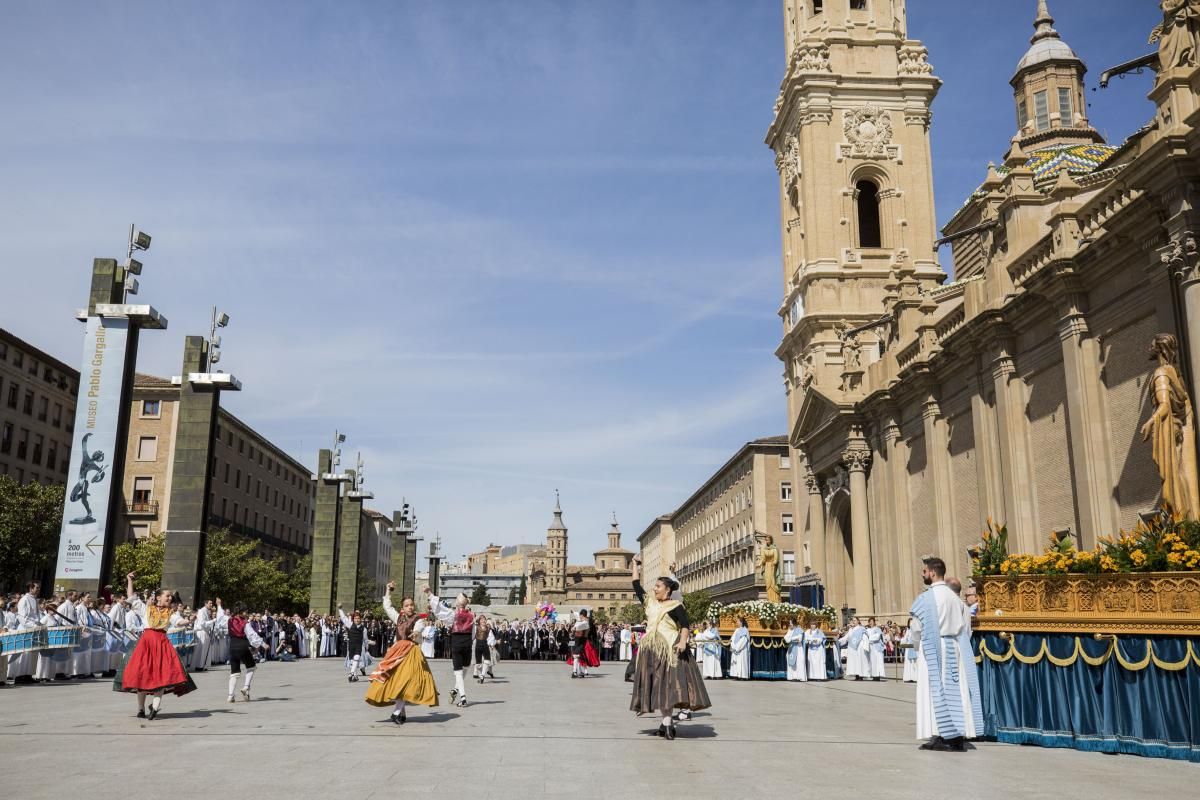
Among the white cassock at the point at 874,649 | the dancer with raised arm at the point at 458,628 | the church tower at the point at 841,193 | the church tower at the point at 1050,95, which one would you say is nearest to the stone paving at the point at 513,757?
the dancer with raised arm at the point at 458,628

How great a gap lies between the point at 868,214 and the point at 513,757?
144ft

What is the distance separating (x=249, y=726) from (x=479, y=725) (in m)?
2.88

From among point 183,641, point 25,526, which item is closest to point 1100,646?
point 183,641

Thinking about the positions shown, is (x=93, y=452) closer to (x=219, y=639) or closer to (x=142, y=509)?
(x=219, y=639)

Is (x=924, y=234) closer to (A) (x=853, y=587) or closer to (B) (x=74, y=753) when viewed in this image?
(A) (x=853, y=587)

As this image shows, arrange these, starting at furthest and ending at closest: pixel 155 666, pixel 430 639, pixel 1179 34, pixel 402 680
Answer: pixel 430 639
pixel 1179 34
pixel 155 666
pixel 402 680

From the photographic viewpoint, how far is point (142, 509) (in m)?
64.0

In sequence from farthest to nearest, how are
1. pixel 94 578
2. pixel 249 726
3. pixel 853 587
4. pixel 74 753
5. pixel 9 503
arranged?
pixel 9 503 < pixel 853 587 < pixel 94 578 < pixel 249 726 < pixel 74 753

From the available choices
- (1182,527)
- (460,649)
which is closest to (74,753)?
(460,649)

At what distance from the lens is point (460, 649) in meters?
16.4

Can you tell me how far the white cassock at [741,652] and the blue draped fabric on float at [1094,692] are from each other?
15819 millimetres

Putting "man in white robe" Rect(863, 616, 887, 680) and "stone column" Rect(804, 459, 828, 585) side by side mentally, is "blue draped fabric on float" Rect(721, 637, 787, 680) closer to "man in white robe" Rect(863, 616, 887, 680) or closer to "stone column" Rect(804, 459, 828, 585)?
"man in white robe" Rect(863, 616, 887, 680)

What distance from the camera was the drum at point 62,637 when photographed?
20922mm

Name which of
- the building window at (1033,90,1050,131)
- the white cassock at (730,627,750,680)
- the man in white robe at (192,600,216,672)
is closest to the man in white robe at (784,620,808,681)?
the white cassock at (730,627,750,680)
